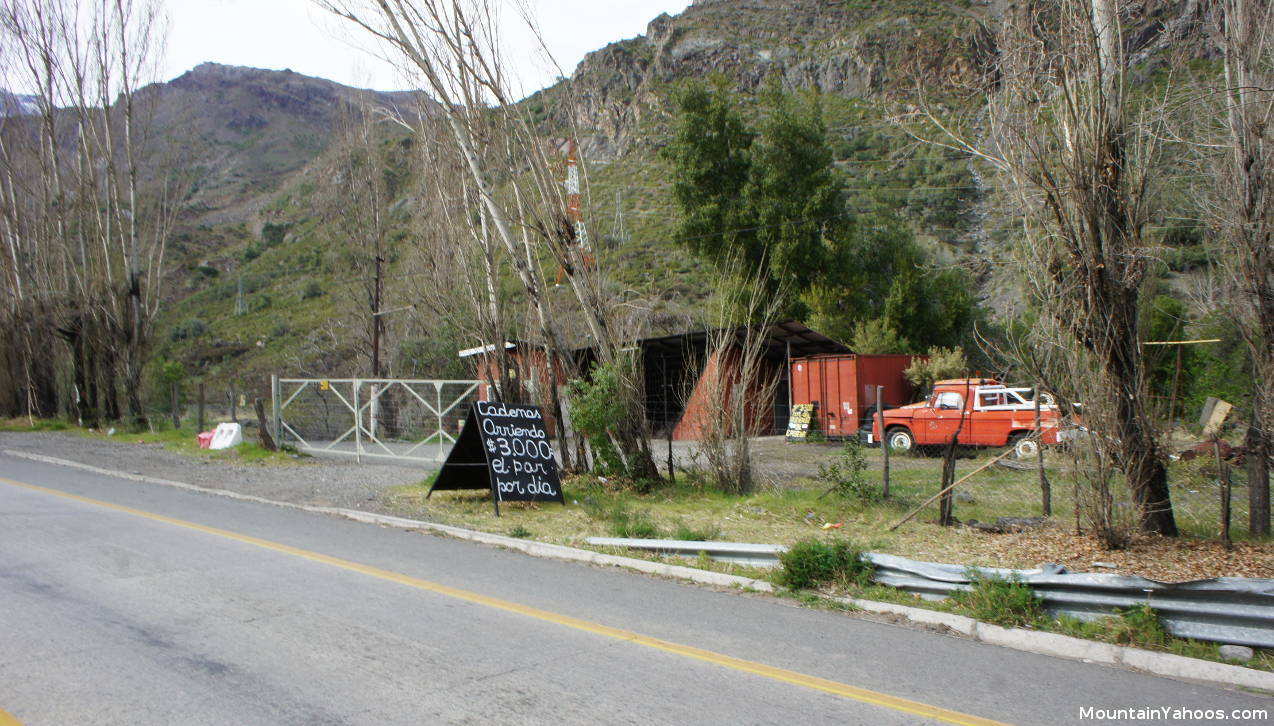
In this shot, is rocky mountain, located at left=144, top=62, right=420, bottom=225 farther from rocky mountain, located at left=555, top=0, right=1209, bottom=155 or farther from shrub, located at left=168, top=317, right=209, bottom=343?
rocky mountain, located at left=555, top=0, right=1209, bottom=155

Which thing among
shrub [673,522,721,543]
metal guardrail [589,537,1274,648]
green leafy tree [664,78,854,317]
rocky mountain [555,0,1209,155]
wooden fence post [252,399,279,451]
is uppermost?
rocky mountain [555,0,1209,155]

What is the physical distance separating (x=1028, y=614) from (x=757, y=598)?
2.21m

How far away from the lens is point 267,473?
16656 mm

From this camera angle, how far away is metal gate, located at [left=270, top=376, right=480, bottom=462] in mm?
17734

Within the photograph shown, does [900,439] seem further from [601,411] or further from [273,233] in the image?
[273,233]

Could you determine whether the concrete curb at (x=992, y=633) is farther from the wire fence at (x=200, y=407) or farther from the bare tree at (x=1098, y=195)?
the wire fence at (x=200, y=407)

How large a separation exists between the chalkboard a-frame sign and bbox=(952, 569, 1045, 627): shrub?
6645 millimetres

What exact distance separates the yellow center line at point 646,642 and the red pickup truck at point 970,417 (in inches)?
531

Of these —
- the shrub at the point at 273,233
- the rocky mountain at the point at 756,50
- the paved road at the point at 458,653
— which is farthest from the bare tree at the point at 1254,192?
the shrub at the point at 273,233

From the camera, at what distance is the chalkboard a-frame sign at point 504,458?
1218 centimetres

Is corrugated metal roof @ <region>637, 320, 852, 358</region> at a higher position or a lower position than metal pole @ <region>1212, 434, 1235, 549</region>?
higher

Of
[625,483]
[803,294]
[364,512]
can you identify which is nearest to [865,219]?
[803,294]

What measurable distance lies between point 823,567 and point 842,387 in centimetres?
1753

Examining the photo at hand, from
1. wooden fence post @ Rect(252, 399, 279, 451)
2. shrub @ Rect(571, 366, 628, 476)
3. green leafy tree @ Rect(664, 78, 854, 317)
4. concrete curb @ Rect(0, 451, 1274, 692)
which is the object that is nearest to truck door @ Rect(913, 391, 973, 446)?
shrub @ Rect(571, 366, 628, 476)
